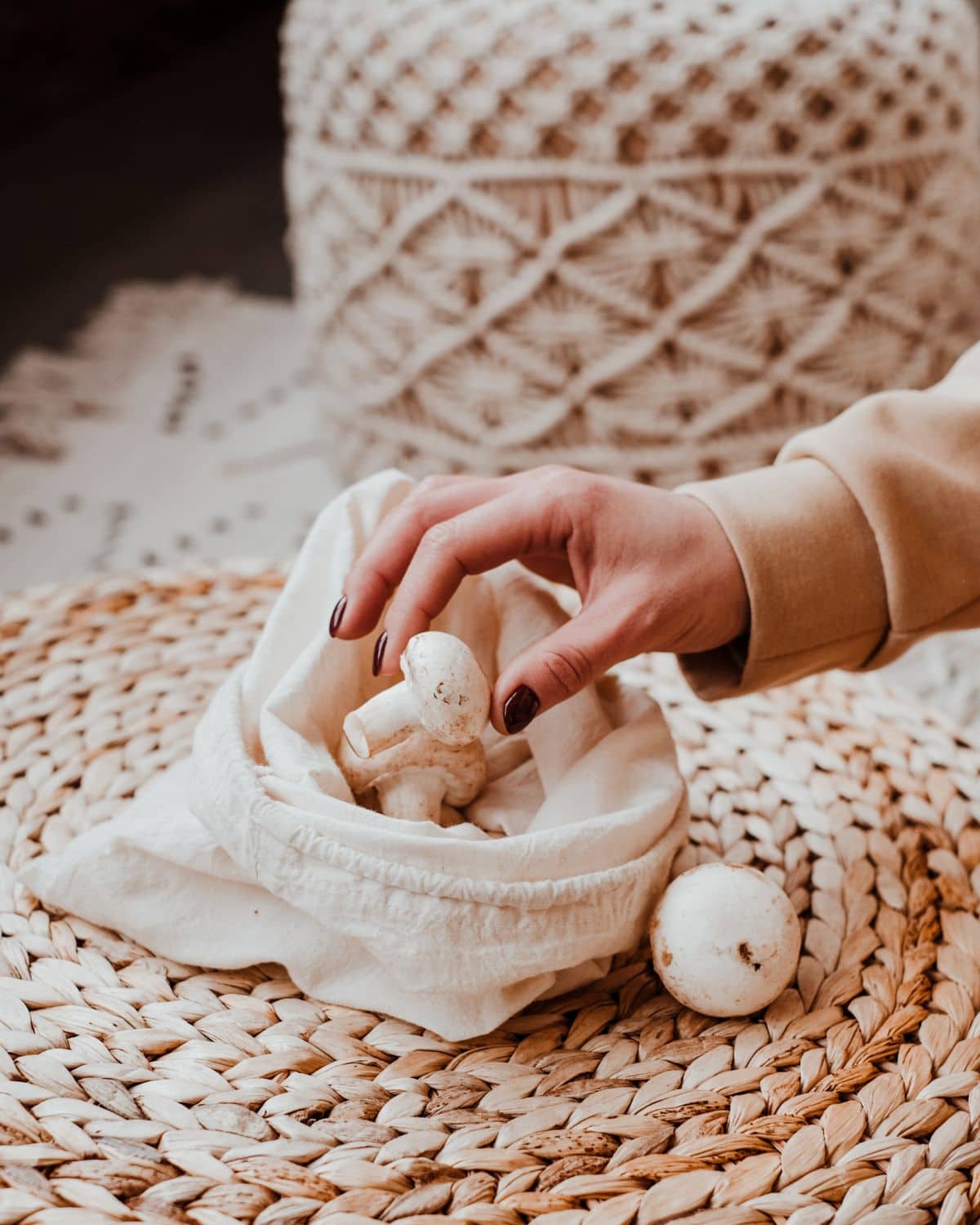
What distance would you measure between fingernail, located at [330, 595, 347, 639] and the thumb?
0.08 meters

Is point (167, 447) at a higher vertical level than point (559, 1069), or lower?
lower

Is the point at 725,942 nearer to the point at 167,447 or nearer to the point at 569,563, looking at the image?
the point at 569,563

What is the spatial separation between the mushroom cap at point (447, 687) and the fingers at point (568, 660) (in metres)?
0.01

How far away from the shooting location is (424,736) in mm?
537

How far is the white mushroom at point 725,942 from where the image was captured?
51 centimetres

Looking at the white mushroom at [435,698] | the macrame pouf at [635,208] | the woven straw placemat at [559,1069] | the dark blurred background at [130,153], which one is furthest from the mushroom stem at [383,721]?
the dark blurred background at [130,153]

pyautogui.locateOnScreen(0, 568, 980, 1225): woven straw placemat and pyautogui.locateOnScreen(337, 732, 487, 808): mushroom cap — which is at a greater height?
pyautogui.locateOnScreen(337, 732, 487, 808): mushroom cap

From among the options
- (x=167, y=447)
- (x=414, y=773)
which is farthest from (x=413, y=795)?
(x=167, y=447)

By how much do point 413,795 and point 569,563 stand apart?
13 cm

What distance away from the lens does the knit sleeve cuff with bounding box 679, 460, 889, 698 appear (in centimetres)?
58

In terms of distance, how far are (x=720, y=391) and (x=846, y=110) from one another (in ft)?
0.80

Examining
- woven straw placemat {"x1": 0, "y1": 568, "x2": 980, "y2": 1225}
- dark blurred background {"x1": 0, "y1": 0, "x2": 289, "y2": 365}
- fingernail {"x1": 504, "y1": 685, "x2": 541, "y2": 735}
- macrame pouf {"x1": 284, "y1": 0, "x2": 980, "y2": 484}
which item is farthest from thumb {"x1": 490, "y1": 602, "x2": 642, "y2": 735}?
dark blurred background {"x1": 0, "y1": 0, "x2": 289, "y2": 365}

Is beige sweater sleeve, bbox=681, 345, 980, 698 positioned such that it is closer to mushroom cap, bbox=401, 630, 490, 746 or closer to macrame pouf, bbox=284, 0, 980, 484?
mushroom cap, bbox=401, 630, 490, 746

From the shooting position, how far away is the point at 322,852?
49 centimetres
